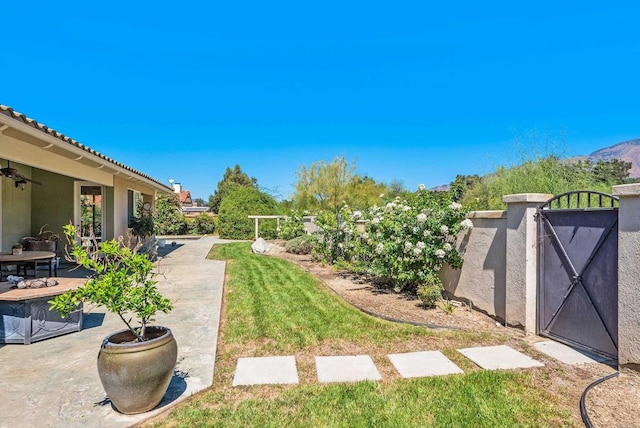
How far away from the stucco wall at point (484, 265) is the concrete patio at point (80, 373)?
4075mm

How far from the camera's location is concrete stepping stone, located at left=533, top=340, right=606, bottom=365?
13.1ft

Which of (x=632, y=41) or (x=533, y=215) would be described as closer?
(x=533, y=215)

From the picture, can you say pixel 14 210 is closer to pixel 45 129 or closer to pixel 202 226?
pixel 45 129

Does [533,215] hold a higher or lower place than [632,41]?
lower

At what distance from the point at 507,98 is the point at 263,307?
46.8ft

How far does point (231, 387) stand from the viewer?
3.41 metres

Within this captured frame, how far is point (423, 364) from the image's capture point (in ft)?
13.0

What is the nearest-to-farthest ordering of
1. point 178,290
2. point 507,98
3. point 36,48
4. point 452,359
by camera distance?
point 452,359 → point 178,290 → point 36,48 → point 507,98

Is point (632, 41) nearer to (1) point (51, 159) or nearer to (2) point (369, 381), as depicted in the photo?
(2) point (369, 381)

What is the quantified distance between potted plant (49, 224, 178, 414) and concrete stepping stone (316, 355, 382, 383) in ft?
4.95

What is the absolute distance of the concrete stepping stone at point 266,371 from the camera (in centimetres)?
354

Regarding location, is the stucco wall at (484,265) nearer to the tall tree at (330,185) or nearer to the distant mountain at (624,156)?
the distant mountain at (624,156)

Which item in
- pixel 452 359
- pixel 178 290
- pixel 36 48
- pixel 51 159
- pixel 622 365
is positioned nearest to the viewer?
pixel 622 365

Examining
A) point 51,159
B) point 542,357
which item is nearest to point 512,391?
point 542,357
